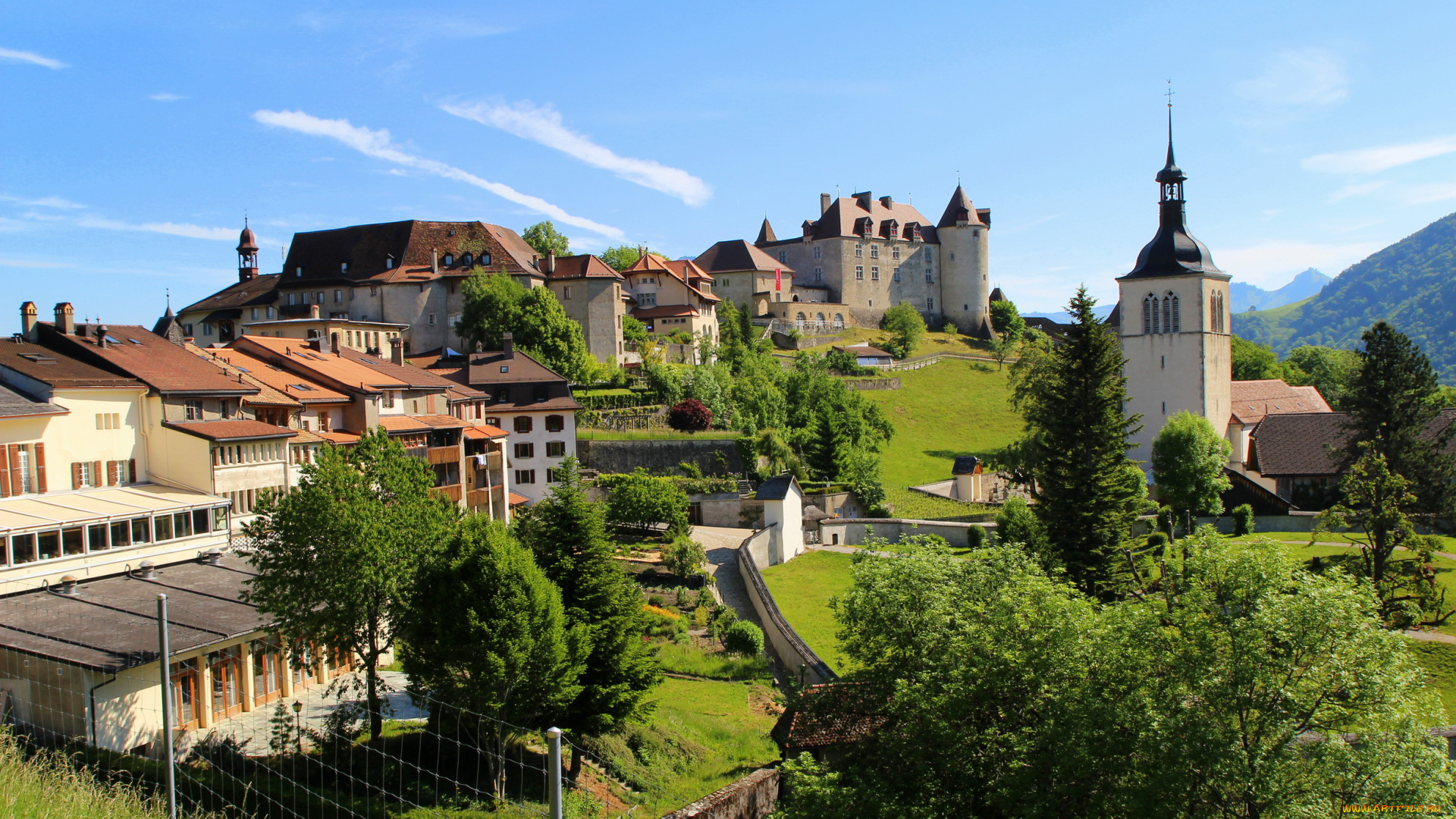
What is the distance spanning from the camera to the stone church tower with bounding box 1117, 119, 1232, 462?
193 feet

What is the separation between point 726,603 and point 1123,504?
16.4 metres

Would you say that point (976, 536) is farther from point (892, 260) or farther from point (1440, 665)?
point (892, 260)

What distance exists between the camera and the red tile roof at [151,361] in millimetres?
29797

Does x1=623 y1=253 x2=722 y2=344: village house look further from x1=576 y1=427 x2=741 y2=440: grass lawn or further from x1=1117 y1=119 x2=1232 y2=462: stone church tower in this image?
x1=1117 y1=119 x2=1232 y2=462: stone church tower

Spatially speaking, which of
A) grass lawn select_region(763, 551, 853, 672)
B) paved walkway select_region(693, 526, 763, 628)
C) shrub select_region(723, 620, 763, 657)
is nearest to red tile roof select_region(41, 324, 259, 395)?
shrub select_region(723, 620, 763, 657)

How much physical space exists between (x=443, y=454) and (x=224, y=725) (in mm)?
18423

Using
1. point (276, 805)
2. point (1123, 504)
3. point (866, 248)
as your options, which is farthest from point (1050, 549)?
point (866, 248)

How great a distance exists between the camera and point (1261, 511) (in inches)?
2009

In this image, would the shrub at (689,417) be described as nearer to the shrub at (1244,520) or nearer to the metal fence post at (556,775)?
the shrub at (1244,520)

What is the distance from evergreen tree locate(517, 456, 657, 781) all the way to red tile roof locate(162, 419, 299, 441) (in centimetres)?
1052

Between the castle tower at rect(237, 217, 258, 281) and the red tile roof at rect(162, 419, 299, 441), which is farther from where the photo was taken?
the castle tower at rect(237, 217, 258, 281)

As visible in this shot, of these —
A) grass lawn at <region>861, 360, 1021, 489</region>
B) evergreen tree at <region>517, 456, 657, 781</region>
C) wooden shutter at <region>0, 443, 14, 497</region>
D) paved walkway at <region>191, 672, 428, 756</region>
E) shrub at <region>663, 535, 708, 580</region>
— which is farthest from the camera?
grass lawn at <region>861, 360, 1021, 489</region>

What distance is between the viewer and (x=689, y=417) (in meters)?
56.7

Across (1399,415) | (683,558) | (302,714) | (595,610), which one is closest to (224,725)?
(302,714)
